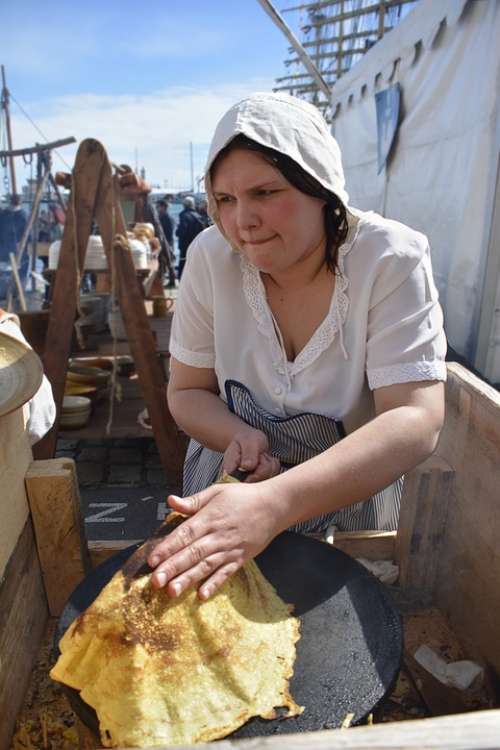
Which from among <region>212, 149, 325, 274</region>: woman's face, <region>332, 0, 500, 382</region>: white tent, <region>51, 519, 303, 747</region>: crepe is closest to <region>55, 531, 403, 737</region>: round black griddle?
<region>51, 519, 303, 747</region>: crepe

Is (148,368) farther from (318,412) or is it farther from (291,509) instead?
(291,509)

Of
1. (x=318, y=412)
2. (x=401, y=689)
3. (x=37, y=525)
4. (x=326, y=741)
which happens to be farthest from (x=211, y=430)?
(x=326, y=741)

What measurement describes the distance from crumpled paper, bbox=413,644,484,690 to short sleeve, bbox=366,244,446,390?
745 millimetres

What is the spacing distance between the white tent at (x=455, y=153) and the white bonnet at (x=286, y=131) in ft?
11.8

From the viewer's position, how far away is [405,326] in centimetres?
150

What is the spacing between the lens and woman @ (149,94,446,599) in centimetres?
122

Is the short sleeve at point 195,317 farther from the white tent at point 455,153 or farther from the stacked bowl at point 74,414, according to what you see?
the white tent at point 455,153

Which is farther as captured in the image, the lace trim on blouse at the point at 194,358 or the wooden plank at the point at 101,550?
the lace trim on blouse at the point at 194,358

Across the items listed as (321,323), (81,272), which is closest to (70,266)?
(81,272)

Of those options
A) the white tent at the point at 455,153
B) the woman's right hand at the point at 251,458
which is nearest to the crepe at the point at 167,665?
the woman's right hand at the point at 251,458

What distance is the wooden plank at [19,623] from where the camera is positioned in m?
1.24

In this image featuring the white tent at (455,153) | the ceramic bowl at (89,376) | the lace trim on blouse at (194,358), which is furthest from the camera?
the ceramic bowl at (89,376)

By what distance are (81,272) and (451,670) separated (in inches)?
124

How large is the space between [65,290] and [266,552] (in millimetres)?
2693
